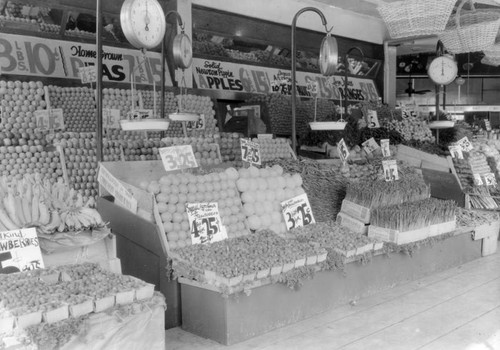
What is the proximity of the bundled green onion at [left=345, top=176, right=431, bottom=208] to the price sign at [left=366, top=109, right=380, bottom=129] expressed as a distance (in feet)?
9.63

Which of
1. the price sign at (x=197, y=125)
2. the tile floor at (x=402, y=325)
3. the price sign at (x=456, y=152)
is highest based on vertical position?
the price sign at (x=197, y=125)

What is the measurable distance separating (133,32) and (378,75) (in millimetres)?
8955

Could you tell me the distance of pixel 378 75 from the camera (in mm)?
12484

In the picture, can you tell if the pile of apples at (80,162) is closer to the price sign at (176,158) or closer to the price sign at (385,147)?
the price sign at (176,158)

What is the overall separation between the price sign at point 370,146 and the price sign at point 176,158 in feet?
13.5

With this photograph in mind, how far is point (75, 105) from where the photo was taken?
23.4ft

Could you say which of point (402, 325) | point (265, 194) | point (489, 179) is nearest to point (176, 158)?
point (265, 194)

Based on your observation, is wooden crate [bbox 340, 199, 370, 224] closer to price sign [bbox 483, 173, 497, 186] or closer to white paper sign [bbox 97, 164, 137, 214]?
white paper sign [bbox 97, 164, 137, 214]

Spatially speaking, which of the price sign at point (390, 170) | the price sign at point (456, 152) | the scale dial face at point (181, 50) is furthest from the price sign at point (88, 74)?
the price sign at point (456, 152)

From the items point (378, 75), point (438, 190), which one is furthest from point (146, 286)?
point (378, 75)

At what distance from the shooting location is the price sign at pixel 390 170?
6.35 metres

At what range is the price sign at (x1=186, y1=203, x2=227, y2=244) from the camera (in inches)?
168

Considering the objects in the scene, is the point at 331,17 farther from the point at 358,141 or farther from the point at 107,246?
the point at 107,246

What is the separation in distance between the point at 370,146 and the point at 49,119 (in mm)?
4579
